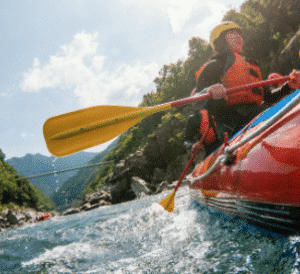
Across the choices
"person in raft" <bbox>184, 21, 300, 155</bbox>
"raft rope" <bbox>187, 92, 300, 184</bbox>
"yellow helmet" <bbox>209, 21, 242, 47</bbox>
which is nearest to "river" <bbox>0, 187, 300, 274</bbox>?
"raft rope" <bbox>187, 92, 300, 184</bbox>

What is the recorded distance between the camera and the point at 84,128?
93.4 inches

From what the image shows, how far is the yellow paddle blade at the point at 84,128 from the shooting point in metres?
2.37

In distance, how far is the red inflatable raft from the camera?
125 centimetres

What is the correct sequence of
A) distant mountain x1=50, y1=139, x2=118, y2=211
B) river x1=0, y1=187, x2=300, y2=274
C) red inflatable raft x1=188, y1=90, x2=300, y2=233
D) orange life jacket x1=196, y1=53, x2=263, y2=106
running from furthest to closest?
distant mountain x1=50, y1=139, x2=118, y2=211 → orange life jacket x1=196, y1=53, x2=263, y2=106 → river x1=0, y1=187, x2=300, y2=274 → red inflatable raft x1=188, y1=90, x2=300, y2=233

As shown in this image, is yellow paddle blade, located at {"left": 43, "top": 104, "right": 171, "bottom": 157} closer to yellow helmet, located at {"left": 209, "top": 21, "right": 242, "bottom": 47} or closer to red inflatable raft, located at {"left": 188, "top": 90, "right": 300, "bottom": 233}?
red inflatable raft, located at {"left": 188, "top": 90, "right": 300, "bottom": 233}

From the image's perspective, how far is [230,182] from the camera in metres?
1.98

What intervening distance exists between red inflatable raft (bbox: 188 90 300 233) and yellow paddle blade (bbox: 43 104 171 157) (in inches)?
36.8

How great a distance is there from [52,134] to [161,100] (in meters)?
33.4

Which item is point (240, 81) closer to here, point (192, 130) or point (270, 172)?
point (192, 130)

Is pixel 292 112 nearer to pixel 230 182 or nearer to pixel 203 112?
pixel 230 182

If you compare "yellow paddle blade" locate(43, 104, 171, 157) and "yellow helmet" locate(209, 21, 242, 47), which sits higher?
"yellow helmet" locate(209, 21, 242, 47)

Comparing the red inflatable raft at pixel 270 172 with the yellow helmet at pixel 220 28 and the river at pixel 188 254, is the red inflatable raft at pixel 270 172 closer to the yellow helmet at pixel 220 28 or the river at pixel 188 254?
the river at pixel 188 254

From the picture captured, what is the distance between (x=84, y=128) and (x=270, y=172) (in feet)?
5.83

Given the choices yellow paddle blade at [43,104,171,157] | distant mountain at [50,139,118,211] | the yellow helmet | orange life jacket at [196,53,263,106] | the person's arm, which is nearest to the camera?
yellow paddle blade at [43,104,171,157]
